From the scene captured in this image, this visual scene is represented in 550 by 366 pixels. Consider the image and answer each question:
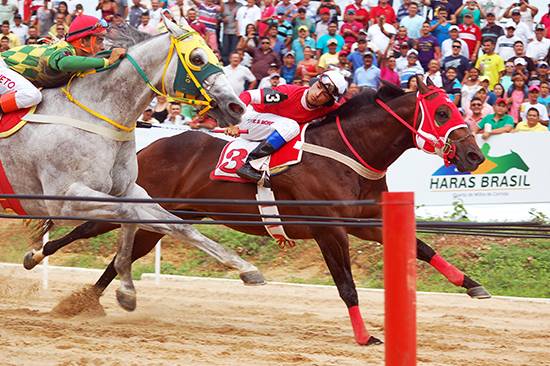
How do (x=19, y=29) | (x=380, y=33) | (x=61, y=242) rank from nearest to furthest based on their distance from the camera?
(x=61, y=242), (x=380, y=33), (x=19, y=29)

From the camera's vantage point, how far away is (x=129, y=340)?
7023 millimetres

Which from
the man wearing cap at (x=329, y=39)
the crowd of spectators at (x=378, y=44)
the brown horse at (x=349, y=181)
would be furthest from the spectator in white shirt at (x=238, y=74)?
the brown horse at (x=349, y=181)

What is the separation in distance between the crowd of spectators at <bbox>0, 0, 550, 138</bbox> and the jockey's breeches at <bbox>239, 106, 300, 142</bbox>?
423 centimetres

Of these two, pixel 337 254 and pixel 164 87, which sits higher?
pixel 164 87

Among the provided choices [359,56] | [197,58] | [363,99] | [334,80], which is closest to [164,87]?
[197,58]

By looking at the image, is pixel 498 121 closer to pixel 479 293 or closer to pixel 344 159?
pixel 344 159

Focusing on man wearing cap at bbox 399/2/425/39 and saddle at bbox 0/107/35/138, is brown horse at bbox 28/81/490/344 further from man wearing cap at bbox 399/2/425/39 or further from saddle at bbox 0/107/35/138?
man wearing cap at bbox 399/2/425/39

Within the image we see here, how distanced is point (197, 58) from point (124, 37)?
77 cm

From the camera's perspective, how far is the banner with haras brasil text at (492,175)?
11.2 meters

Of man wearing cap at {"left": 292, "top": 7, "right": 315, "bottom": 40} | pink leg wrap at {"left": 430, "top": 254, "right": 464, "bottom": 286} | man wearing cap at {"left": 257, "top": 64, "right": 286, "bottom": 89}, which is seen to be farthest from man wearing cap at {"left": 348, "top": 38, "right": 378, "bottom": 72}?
pink leg wrap at {"left": 430, "top": 254, "right": 464, "bottom": 286}

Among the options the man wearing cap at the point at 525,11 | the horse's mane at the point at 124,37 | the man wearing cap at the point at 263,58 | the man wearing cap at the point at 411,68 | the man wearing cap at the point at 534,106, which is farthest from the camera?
the man wearing cap at the point at 525,11

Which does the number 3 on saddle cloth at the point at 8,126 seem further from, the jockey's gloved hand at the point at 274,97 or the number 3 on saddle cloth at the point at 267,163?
the jockey's gloved hand at the point at 274,97

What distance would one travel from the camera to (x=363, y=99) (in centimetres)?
825

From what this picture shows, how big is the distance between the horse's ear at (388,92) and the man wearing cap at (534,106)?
14.6ft
